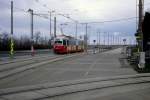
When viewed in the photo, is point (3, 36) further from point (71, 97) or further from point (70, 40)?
point (71, 97)

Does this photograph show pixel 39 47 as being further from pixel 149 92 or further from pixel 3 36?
pixel 149 92

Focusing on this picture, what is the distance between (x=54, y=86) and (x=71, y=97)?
3.04m

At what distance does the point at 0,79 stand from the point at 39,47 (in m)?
75.0

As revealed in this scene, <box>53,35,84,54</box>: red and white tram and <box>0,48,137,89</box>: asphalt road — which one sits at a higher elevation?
<box>53,35,84,54</box>: red and white tram

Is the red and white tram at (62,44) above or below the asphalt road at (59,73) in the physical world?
above

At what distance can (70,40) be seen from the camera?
67.1 m

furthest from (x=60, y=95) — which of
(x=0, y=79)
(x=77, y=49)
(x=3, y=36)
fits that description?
(x=3, y=36)

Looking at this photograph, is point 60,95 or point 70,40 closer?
point 60,95

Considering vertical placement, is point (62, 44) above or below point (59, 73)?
above

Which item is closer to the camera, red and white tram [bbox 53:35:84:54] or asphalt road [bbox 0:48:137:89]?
asphalt road [bbox 0:48:137:89]

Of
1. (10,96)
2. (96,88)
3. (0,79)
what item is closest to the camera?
(10,96)

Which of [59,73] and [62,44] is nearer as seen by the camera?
[59,73]

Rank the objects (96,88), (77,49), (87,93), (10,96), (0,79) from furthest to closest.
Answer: (77,49) < (0,79) < (96,88) < (87,93) < (10,96)

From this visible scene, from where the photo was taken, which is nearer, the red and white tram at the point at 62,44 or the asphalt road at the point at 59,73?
the asphalt road at the point at 59,73
